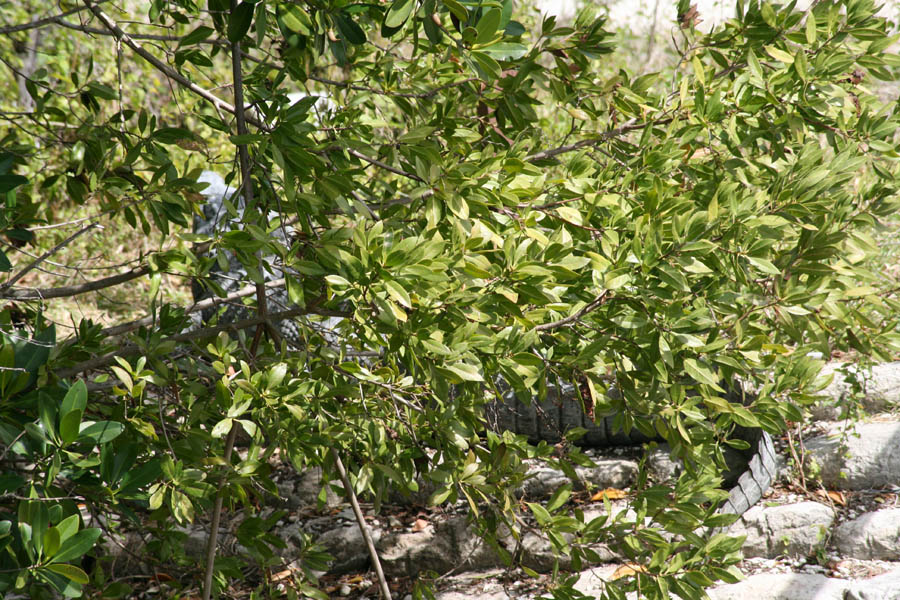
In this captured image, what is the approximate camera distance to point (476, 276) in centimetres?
176

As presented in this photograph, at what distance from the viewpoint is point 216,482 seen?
2.14m

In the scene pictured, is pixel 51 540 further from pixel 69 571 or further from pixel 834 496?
pixel 834 496

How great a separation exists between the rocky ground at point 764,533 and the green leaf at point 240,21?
7.19 feet

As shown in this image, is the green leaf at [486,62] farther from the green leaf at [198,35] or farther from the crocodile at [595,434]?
the crocodile at [595,434]

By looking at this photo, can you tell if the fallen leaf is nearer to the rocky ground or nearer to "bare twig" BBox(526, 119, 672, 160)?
the rocky ground

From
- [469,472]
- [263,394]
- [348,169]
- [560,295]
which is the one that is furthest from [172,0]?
[469,472]

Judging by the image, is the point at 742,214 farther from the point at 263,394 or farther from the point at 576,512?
the point at 263,394

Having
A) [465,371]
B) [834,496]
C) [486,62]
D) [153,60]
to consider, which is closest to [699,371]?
[465,371]

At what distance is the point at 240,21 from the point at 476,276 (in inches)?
32.2

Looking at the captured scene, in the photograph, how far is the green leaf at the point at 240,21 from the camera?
1.69 meters

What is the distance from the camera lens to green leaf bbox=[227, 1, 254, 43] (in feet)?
5.55

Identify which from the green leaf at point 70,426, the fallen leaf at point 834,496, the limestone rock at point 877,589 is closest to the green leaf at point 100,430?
the green leaf at point 70,426

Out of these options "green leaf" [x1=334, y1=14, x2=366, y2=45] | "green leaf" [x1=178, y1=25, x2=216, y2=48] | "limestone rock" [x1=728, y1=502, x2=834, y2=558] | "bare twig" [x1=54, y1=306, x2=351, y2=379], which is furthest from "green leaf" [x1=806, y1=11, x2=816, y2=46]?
"limestone rock" [x1=728, y1=502, x2=834, y2=558]

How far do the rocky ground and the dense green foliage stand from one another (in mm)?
1158
